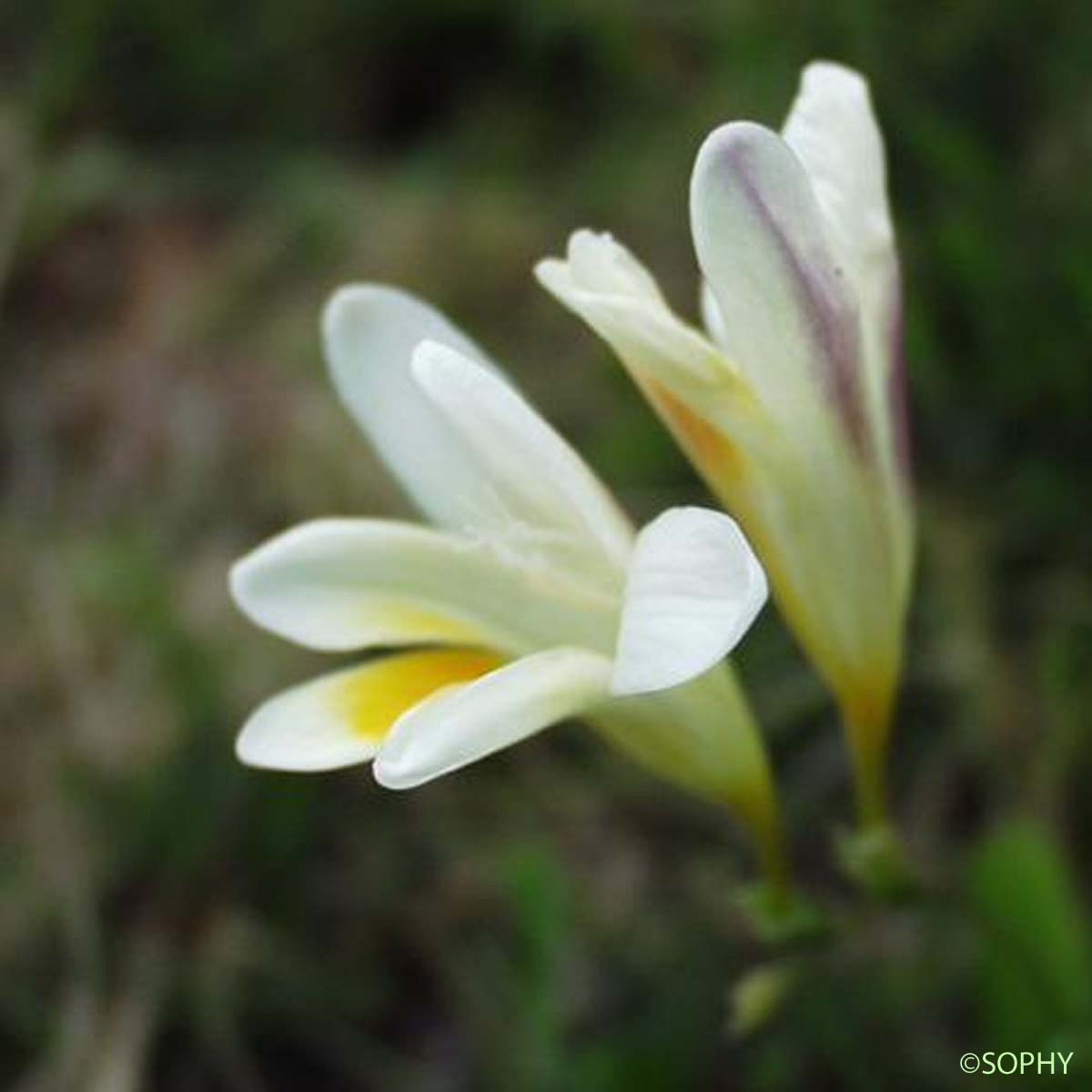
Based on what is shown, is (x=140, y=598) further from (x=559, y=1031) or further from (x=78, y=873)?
(x=559, y=1031)

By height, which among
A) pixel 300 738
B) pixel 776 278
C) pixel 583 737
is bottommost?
pixel 583 737

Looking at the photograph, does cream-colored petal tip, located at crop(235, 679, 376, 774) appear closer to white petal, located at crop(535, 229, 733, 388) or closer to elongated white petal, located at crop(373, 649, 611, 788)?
elongated white petal, located at crop(373, 649, 611, 788)

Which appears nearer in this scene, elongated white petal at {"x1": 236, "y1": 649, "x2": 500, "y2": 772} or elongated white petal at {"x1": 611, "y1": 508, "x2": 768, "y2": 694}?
elongated white petal at {"x1": 611, "y1": 508, "x2": 768, "y2": 694}

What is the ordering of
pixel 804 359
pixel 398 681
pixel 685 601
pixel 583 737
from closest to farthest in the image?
pixel 685 601, pixel 804 359, pixel 398 681, pixel 583 737

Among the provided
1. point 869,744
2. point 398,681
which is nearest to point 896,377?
point 869,744

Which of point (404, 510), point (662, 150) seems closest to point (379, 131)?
point (662, 150)

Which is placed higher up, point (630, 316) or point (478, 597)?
point (630, 316)

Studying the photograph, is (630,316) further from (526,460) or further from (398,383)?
(398,383)

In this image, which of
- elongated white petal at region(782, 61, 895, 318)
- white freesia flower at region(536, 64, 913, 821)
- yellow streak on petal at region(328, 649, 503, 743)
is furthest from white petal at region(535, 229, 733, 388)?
yellow streak on petal at region(328, 649, 503, 743)
